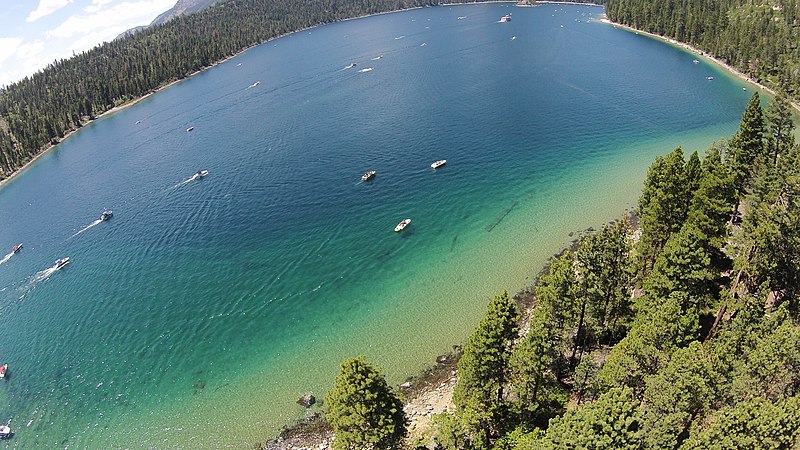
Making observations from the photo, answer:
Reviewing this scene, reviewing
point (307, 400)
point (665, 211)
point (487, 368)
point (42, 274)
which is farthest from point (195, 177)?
point (665, 211)

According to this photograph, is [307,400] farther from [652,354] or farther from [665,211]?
[665,211]

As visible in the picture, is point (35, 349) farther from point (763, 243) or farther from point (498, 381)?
point (763, 243)

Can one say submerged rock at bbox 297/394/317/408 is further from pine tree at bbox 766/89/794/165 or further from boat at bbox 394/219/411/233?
pine tree at bbox 766/89/794/165

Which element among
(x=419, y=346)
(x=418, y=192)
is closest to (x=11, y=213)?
(x=418, y=192)

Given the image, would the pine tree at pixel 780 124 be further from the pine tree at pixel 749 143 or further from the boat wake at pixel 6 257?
the boat wake at pixel 6 257

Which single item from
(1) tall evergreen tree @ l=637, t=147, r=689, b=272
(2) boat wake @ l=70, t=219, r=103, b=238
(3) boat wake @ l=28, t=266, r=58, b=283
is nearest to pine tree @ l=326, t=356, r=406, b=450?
(1) tall evergreen tree @ l=637, t=147, r=689, b=272

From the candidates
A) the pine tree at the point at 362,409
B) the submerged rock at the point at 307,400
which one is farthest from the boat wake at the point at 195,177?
the pine tree at the point at 362,409
